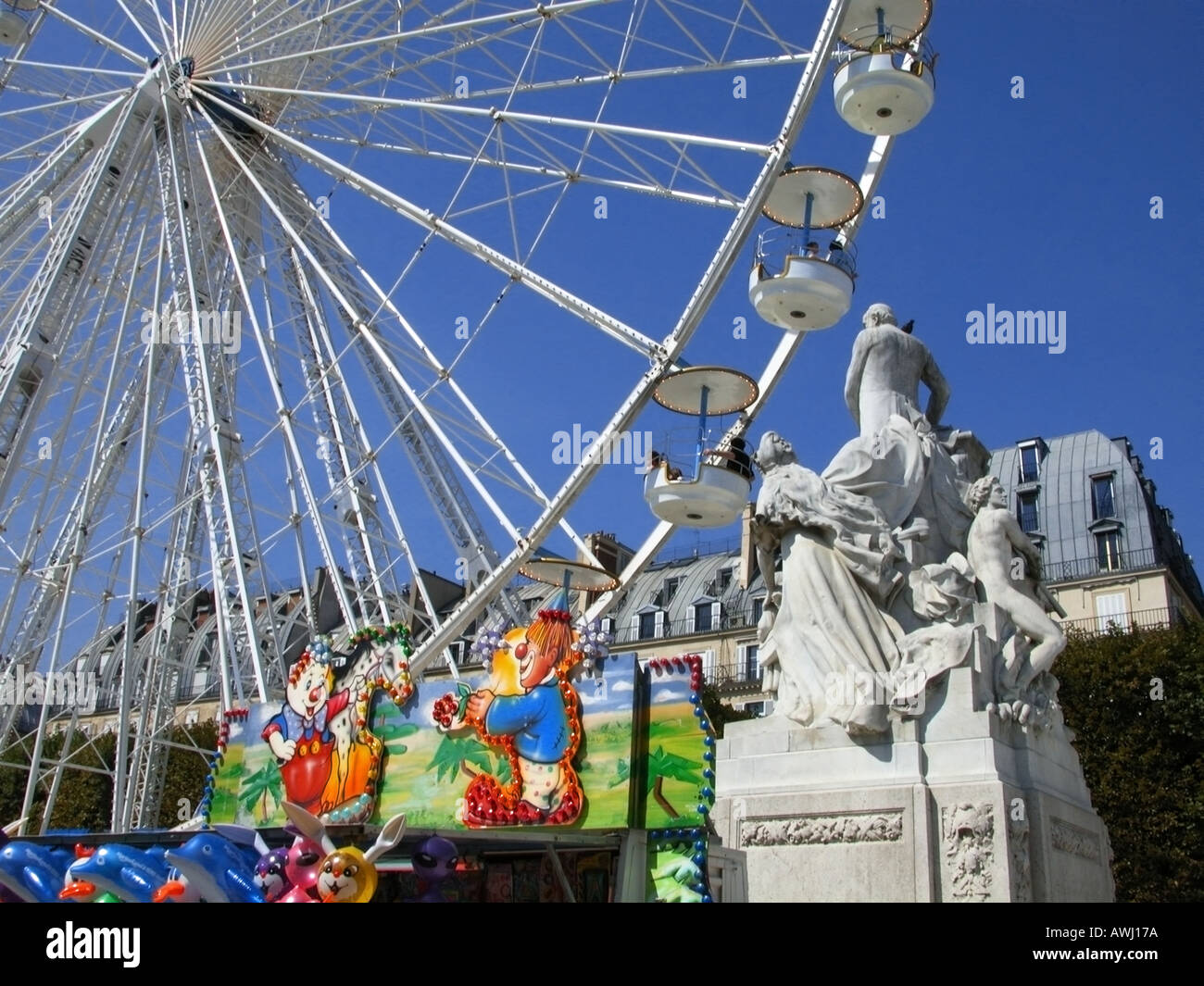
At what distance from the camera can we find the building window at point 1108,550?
40566 millimetres

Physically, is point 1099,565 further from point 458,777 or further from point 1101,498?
point 458,777

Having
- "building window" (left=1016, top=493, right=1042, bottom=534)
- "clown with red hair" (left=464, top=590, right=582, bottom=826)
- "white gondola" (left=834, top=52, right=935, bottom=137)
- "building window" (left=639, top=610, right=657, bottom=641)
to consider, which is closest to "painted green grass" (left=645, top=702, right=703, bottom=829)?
"clown with red hair" (left=464, top=590, right=582, bottom=826)

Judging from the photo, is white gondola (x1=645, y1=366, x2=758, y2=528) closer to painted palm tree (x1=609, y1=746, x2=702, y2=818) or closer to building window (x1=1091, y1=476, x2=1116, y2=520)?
painted palm tree (x1=609, y1=746, x2=702, y2=818)

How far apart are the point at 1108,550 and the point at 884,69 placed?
2814 centimetres

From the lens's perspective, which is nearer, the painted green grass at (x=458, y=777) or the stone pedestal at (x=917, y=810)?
the stone pedestal at (x=917, y=810)

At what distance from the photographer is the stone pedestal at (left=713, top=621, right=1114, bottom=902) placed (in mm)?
9102

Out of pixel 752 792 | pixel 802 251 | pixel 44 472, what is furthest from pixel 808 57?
pixel 44 472

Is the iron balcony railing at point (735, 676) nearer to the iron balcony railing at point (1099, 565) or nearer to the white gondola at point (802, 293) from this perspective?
the iron balcony railing at point (1099, 565)

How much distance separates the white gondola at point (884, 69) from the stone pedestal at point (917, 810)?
29.7ft

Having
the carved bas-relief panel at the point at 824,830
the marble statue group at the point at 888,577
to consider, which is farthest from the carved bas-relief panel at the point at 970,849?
the marble statue group at the point at 888,577

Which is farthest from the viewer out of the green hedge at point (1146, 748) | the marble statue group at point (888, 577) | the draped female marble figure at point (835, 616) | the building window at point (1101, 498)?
the building window at point (1101, 498)

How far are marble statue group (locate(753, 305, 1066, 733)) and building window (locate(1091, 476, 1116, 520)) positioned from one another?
32420 mm

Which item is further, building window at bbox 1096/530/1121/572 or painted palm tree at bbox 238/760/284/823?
building window at bbox 1096/530/1121/572

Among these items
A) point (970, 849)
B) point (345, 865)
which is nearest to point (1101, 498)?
point (970, 849)
